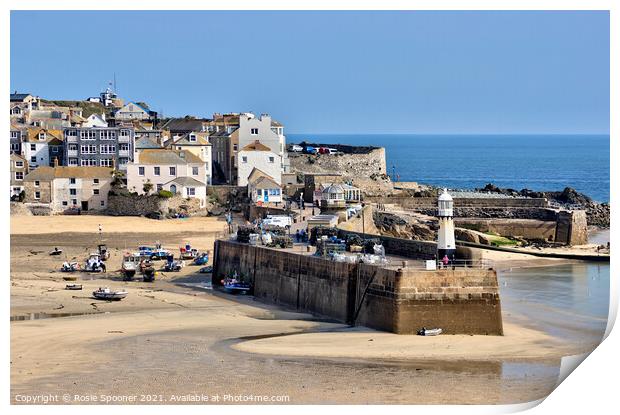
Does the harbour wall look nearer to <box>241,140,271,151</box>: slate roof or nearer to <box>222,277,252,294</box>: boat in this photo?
<box>222,277,252,294</box>: boat

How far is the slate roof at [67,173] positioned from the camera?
193 feet

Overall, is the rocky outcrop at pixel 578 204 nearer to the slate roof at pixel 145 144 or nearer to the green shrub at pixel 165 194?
the green shrub at pixel 165 194

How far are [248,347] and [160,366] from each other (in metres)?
2.67

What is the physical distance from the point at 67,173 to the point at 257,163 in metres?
9.18

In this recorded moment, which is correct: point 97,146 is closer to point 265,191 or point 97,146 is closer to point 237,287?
point 265,191

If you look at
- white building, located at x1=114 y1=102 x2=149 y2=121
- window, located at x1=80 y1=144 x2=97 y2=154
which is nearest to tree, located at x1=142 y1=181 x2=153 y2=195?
window, located at x1=80 y1=144 x2=97 y2=154

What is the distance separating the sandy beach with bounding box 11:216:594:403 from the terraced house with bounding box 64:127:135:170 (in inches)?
1089

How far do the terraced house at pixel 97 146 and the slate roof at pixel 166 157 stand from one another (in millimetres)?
3197

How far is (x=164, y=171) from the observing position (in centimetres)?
6034

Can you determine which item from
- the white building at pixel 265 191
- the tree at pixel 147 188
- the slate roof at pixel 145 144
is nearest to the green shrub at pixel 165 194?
the tree at pixel 147 188

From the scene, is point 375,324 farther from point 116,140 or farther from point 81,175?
point 116,140

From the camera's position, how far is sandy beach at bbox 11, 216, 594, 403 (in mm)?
24047

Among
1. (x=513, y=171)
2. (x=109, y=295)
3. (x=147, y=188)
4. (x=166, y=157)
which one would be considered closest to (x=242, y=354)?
(x=109, y=295)

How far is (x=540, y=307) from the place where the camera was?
35.4 m
